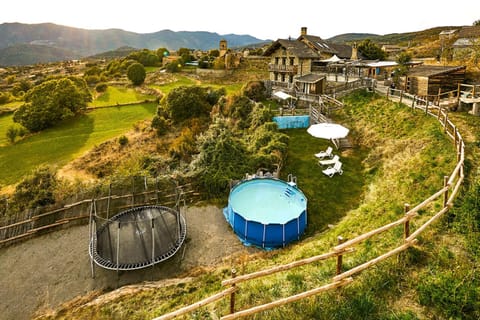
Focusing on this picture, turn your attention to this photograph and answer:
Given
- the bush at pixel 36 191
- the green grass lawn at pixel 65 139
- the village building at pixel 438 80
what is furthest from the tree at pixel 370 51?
the bush at pixel 36 191

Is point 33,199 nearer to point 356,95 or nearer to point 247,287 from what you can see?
point 247,287

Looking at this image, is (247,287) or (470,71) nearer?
(247,287)

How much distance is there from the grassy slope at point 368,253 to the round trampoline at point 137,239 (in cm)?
175

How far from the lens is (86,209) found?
13.9 m

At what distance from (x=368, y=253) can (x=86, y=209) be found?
13.4 metres

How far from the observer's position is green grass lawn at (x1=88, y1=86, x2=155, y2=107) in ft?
132

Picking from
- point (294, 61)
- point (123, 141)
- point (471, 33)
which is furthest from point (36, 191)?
point (471, 33)

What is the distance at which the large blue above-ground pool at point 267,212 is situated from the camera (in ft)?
37.5

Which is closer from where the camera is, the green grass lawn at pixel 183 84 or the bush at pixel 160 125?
the bush at pixel 160 125

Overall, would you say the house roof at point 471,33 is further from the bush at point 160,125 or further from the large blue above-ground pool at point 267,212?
the bush at point 160,125

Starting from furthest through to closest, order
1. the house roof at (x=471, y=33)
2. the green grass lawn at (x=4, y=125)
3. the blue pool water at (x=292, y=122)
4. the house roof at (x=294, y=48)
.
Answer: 1. the house roof at (x=471, y=33)
2. the house roof at (x=294, y=48)
3. the green grass lawn at (x=4, y=125)
4. the blue pool water at (x=292, y=122)

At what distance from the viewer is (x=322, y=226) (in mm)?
12398

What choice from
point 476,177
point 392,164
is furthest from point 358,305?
point 392,164

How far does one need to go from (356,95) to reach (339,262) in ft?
79.6
